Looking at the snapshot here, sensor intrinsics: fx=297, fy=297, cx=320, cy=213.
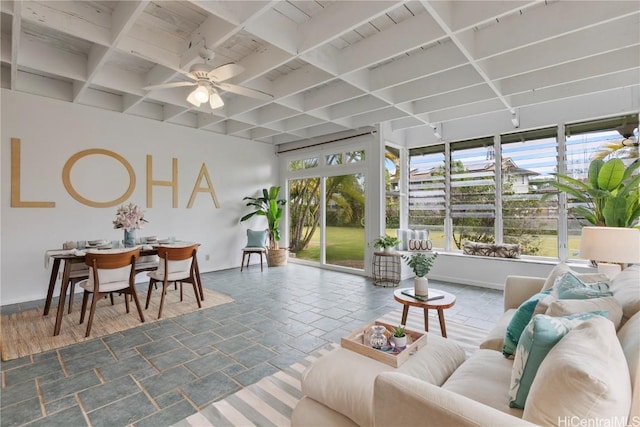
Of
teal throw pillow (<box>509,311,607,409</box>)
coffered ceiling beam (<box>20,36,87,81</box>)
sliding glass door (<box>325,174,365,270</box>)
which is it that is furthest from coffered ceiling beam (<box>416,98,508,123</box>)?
coffered ceiling beam (<box>20,36,87,81</box>)

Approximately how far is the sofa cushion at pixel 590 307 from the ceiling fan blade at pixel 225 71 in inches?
118

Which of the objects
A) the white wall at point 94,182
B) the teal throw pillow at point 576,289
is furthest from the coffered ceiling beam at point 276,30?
the white wall at point 94,182

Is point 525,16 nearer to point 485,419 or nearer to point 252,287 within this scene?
point 485,419

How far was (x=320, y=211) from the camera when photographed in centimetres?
679

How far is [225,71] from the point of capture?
2.92m

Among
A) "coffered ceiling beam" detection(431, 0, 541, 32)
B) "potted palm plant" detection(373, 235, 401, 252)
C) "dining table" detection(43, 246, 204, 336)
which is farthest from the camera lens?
"potted palm plant" detection(373, 235, 401, 252)

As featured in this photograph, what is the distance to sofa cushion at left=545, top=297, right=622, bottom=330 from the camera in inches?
57.0

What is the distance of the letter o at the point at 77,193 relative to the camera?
4508mm

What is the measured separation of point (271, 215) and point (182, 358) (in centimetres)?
437

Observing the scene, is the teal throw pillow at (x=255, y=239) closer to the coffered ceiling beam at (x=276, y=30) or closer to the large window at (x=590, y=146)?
the coffered ceiling beam at (x=276, y=30)

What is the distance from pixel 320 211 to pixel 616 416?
237 inches

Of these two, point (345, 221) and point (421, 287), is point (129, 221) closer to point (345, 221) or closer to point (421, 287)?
point (421, 287)

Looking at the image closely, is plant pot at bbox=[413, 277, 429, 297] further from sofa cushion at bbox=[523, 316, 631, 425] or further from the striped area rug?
sofa cushion at bbox=[523, 316, 631, 425]

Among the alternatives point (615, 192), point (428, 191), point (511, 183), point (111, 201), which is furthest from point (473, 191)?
point (111, 201)
